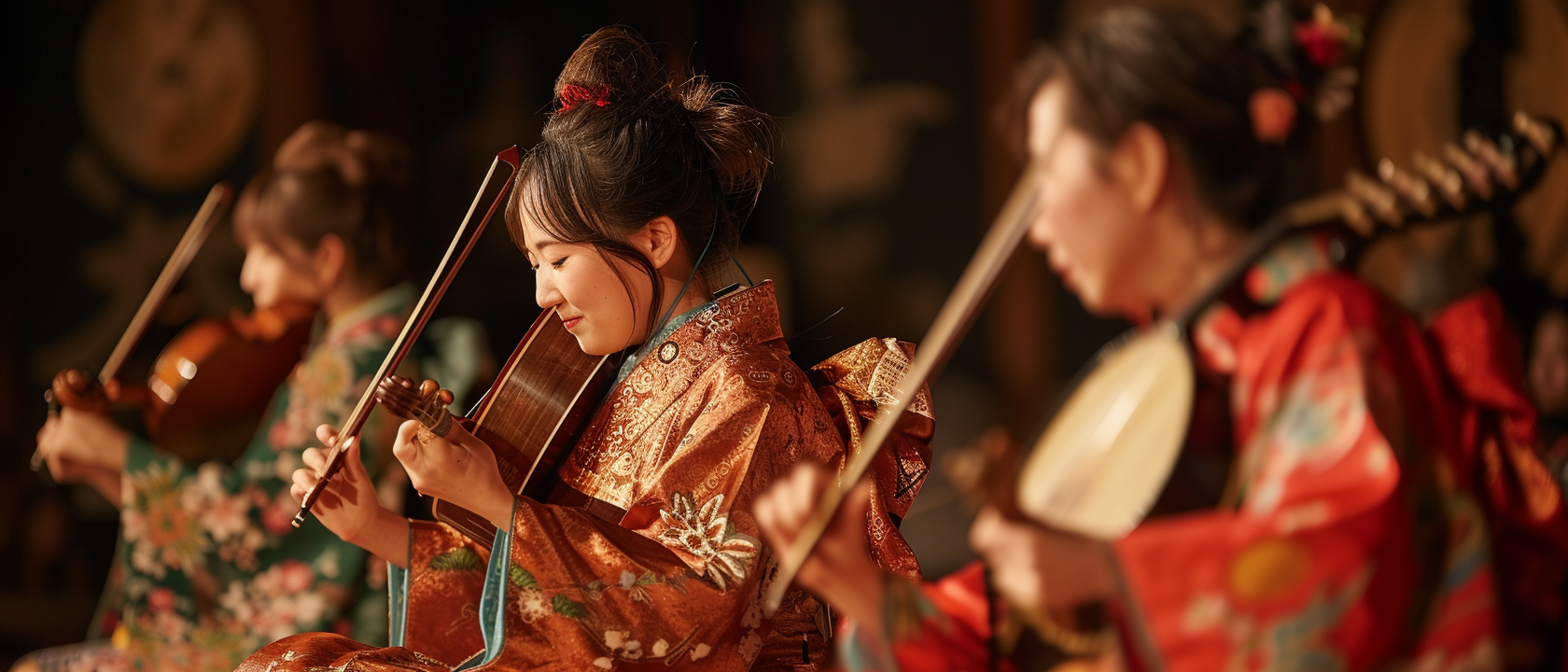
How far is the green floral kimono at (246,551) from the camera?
9.80ft

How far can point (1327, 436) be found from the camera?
39.5 inches

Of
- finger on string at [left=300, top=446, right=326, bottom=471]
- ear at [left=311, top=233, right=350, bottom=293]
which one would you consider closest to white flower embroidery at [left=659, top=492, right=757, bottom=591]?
finger on string at [left=300, top=446, right=326, bottom=471]

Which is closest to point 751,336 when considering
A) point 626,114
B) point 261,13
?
point 626,114

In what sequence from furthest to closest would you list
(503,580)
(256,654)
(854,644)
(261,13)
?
(261,13) < (256,654) < (503,580) < (854,644)

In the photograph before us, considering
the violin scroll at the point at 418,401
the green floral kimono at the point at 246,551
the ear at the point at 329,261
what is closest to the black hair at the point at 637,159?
the violin scroll at the point at 418,401

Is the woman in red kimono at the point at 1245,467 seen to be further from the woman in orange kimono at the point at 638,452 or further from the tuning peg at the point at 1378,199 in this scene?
the woman in orange kimono at the point at 638,452

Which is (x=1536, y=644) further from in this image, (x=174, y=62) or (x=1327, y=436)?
(x=174, y=62)

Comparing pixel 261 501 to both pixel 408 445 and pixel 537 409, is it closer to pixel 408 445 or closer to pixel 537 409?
pixel 537 409

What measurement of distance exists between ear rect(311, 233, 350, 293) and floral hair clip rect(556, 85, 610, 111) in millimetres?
1492

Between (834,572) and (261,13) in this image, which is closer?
(834,572)

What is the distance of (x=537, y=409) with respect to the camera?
187cm

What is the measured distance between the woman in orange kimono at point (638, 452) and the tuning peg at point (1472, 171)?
0.84 meters

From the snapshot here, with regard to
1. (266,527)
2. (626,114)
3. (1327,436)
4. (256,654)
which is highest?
(626,114)

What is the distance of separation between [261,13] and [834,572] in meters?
3.77
